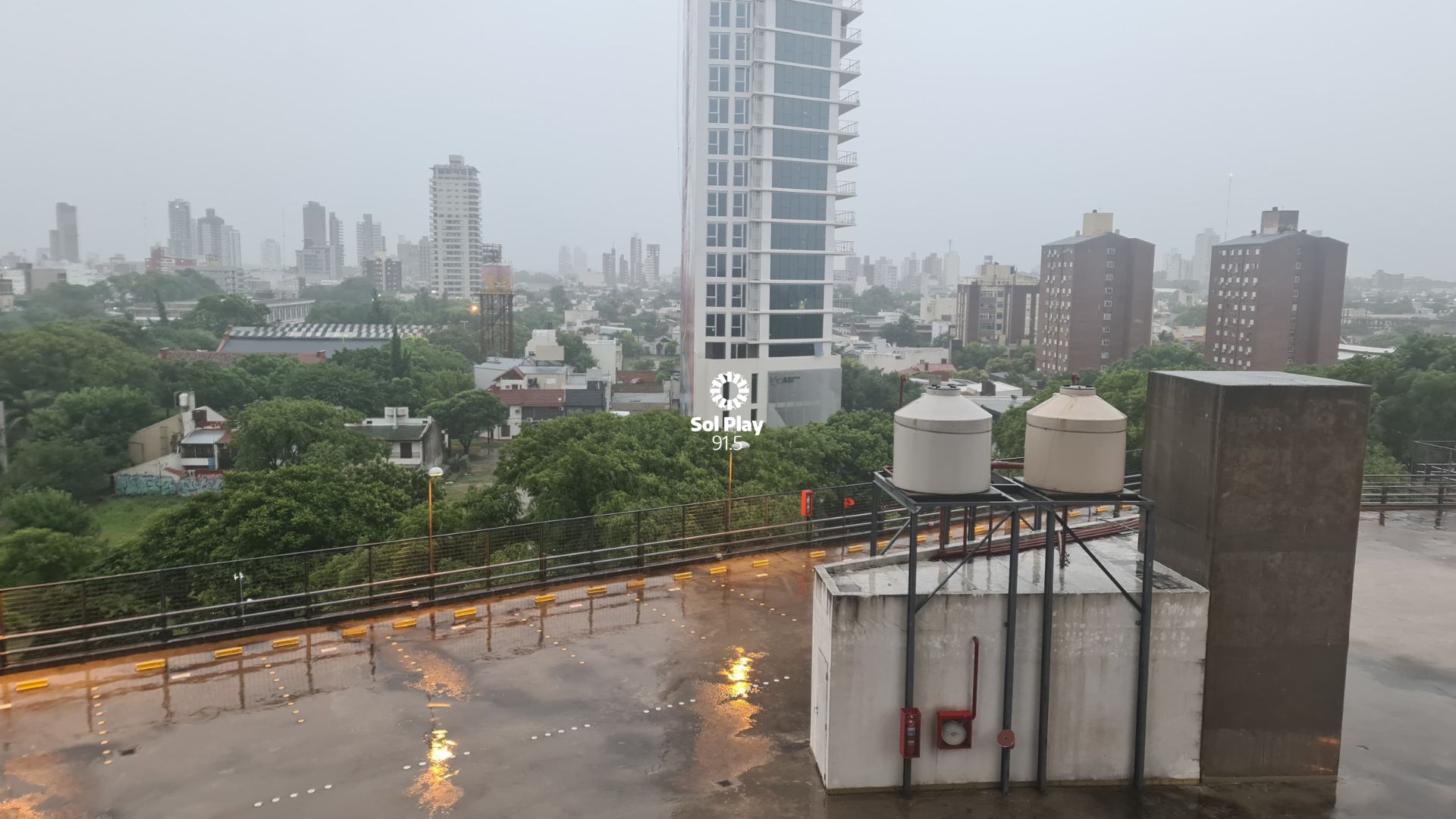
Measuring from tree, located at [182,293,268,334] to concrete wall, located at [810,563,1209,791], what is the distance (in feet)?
470

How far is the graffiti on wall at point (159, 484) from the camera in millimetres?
63188

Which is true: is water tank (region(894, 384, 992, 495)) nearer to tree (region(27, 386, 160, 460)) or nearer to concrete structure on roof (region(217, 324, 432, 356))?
tree (region(27, 386, 160, 460))

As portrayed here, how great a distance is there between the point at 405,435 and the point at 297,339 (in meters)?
66.8

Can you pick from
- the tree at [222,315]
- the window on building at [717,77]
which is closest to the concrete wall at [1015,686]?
the window on building at [717,77]

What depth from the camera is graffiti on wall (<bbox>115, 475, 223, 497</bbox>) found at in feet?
207

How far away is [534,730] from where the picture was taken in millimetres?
11688

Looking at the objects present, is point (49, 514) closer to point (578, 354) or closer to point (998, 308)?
point (578, 354)

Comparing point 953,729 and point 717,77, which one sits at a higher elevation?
point 717,77

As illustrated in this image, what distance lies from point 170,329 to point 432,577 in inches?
4726

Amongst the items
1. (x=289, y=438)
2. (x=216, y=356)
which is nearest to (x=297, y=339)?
(x=216, y=356)

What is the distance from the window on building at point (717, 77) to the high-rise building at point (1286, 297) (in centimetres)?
5756

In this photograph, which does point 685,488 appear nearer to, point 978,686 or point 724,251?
point 978,686

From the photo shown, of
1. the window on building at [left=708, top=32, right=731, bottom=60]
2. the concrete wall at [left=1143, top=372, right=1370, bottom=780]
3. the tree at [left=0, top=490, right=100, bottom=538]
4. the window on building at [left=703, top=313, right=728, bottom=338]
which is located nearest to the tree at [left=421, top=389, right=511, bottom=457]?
the window on building at [left=703, top=313, right=728, bottom=338]

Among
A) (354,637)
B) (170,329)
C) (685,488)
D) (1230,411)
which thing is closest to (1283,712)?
(1230,411)
